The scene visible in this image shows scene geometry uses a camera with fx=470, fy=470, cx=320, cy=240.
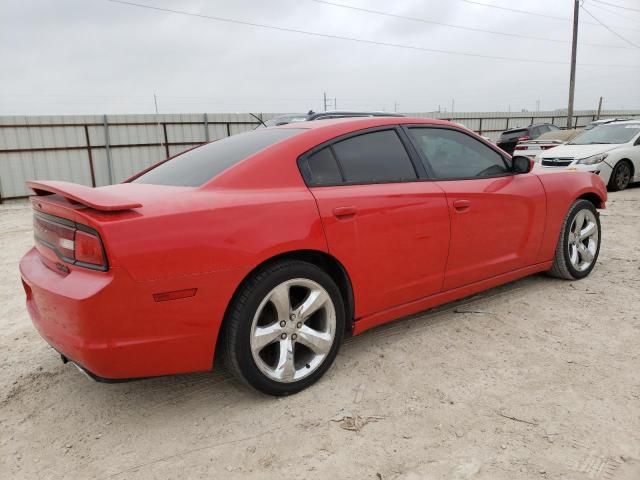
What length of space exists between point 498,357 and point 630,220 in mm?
5203

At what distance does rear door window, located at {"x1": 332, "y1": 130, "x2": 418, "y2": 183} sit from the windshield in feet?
29.9

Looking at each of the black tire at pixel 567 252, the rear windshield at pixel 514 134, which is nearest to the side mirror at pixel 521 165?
the black tire at pixel 567 252

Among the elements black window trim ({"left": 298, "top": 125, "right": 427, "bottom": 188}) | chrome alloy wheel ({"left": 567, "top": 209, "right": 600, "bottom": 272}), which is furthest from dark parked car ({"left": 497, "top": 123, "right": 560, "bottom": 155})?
black window trim ({"left": 298, "top": 125, "right": 427, "bottom": 188})

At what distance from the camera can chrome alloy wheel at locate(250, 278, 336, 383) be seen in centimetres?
231

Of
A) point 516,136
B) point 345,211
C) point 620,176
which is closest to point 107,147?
point 345,211

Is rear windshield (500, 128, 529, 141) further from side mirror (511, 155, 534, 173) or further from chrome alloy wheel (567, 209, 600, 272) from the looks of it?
side mirror (511, 155, 534, 173)

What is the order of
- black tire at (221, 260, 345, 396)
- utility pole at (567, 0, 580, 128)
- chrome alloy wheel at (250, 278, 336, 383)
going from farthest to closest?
utility pole at (567, 0, 580, 128), chrome alloy wheel at (250, 278, 336, 383), black tire at (221, 260, 345, 396)

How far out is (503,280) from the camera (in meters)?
3.50

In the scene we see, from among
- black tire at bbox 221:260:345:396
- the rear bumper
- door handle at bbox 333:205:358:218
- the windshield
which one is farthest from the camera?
the windshield

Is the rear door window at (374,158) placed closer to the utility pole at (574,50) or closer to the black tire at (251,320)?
the black tire at (251,320)

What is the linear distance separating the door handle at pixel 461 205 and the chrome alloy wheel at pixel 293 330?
1087 millimetres

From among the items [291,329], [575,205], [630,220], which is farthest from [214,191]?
[630,220]

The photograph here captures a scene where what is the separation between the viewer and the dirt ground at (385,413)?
1938mm

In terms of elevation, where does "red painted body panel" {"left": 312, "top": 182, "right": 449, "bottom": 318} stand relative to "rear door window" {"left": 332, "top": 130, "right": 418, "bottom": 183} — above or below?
below
